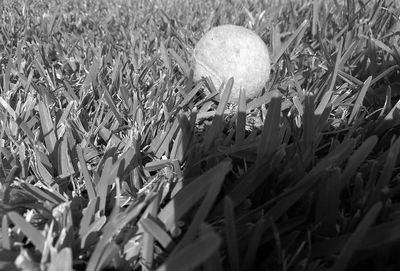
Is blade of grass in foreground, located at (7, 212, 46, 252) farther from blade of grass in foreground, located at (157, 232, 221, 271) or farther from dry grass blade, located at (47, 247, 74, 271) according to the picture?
blade of grass in foreground, located at (157, 232, 221, 271)

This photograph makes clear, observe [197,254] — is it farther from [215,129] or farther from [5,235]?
[215,129]

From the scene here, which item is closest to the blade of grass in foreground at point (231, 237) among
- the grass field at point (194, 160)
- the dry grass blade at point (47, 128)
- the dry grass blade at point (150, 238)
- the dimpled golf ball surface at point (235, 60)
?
the grass field at point (194, 160)

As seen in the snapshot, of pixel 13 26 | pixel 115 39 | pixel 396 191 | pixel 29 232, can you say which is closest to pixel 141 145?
pixel 29 232

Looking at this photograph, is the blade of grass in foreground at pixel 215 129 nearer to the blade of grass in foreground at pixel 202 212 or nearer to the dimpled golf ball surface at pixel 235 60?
the dimpled golf ball surface at pixel 235 60

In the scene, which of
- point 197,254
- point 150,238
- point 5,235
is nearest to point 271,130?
point 150,238

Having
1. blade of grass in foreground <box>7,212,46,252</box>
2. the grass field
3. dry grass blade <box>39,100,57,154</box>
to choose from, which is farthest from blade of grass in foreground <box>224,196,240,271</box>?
dry grass blade <box>39,100,57,154</box>

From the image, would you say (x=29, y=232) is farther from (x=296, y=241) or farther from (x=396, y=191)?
(x=396, y=191)

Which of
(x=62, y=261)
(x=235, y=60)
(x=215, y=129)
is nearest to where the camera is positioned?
(x=62, y=261)
